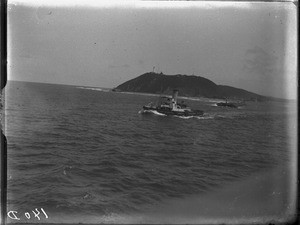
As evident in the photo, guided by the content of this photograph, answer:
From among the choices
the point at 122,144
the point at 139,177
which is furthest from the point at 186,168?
the point at 122,144

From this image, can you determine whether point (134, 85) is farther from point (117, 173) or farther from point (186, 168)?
point (186, 168)

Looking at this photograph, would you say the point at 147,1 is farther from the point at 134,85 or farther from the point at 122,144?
the point at 122,144

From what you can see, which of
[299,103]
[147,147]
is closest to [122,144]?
[147,147]

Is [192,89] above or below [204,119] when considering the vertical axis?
above

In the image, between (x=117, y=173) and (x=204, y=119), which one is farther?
(x=204, y=119)

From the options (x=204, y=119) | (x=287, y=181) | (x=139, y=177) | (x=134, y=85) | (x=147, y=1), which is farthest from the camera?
(x=204, y=119)

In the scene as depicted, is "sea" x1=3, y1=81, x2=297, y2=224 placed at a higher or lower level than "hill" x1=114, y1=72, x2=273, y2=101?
lower

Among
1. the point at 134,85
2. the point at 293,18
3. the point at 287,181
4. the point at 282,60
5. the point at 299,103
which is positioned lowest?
the point at 287,181

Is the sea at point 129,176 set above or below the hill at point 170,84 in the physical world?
below

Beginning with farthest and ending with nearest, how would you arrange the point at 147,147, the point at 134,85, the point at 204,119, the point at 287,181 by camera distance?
the point at 204,119, the point at 147,147, the point at 134,85, the point at 287,181
